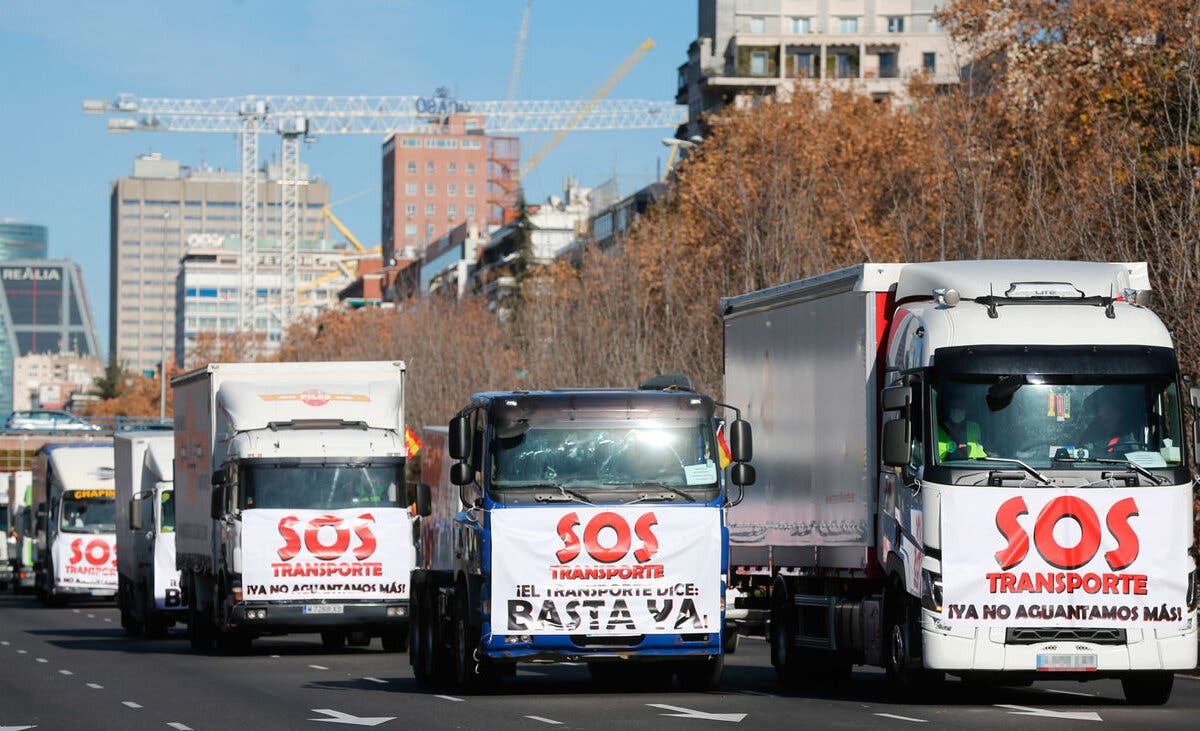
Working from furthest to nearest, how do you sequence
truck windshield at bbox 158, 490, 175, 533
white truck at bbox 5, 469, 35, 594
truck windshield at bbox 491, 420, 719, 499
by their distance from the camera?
white truck at bbox 5, 469, 35, 594 < truck windshield at bbox 158, 490, 175, 533 < truck windshield at bbox 491, 420, 719, 499

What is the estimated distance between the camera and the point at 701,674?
66.4ft

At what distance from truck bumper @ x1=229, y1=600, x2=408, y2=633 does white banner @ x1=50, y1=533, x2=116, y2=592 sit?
21423mm

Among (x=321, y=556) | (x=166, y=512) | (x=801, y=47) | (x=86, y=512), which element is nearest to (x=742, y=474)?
(x=321, y=556)

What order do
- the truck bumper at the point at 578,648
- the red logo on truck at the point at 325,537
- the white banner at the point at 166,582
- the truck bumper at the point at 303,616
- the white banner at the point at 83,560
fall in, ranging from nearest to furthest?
1. the truck bumper at the point at 578,648
2. the truck bumper at the point at 303,616
3. the red logo on truck at the point at 325,537
4. the white banner at the point at 166,582
5. the white banner at the point at 83,560

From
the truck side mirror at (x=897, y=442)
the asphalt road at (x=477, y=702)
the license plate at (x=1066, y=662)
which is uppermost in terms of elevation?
the truck side mirror at (x=897, y=442)

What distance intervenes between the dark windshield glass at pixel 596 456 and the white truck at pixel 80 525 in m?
31.5

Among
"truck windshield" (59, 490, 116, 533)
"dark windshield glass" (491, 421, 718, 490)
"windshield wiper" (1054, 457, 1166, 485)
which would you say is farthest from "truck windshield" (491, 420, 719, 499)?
"truck windshield" (59, 490, 116, 533)

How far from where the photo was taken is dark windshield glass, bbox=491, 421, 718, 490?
19.0 m

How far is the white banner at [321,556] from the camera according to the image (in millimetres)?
28047

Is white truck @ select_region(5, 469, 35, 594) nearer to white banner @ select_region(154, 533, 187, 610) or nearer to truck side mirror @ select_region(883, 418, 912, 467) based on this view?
white banner @ select_region(154, 533, 187, 610)

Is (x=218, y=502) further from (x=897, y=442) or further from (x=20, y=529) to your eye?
(x=20, y=529)

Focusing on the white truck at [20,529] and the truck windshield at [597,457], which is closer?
the truck windshield at [597,457]

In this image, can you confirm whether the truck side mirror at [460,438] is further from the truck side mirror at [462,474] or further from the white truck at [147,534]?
the white truck at [147,534]

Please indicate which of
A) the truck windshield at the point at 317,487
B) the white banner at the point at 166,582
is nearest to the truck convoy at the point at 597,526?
the truck windshield at the point at 317,487
